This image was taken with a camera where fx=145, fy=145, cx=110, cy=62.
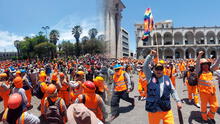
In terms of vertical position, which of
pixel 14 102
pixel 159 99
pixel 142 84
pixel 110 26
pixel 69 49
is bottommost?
pixel 142 84

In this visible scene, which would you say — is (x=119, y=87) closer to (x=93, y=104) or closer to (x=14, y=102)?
(x=93, y=104)

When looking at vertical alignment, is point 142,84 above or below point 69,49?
below

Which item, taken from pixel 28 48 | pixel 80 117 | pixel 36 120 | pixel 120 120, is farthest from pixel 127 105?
pixel 28 48

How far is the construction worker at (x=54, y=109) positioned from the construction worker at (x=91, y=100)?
364mm

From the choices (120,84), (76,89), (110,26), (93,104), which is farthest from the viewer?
(110,26)

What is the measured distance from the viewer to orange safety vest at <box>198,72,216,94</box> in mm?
3520

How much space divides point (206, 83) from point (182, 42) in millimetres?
50342

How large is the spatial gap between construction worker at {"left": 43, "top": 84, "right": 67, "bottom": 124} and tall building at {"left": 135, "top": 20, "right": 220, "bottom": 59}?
44.6m

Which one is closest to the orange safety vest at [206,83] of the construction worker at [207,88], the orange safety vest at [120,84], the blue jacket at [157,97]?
the construction worker at [207,88]

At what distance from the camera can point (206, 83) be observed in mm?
3588

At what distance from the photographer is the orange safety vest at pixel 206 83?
352 cm

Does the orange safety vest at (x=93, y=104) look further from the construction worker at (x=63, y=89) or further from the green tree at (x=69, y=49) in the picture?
the green tree at (x=69, y=49)

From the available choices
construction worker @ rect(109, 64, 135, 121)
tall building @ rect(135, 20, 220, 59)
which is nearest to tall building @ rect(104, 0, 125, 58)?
construction worker @ rect(109, 64, 135, 121)

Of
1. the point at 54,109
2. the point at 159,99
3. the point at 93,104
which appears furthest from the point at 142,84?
the point at 54,109
